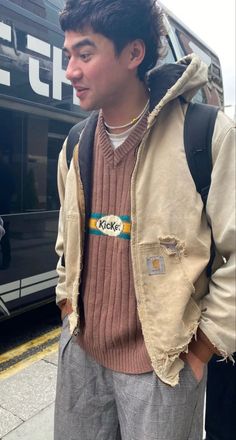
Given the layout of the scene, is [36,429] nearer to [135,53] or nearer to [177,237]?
[177,237]

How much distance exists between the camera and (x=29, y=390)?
2553 millimetres

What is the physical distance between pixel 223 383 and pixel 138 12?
1.38 meters

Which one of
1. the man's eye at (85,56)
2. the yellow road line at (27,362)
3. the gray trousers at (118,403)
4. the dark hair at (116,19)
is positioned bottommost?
the yellow road line at (27,362)

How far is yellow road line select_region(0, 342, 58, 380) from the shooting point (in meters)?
2.89

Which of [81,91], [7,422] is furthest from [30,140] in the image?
[81,91]

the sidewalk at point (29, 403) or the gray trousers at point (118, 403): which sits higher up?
the gray trousers at point (118, 403)

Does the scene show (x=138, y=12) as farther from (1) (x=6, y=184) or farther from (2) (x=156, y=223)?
(1) (x=6, y=184)

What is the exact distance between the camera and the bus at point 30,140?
3.04 meters

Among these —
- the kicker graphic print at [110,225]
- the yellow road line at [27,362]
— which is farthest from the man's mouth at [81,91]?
the yellow road line at [27,362]

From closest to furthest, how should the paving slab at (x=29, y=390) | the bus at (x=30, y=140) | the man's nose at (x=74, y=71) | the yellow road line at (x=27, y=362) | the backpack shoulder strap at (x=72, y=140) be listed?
the man's nose at (x=74, y=71) < the backpack shoulder strap at (x=72, y=140) < the paving slab at (x=29, y=390) < the yellow road line at (x=27, y=362) < the bus at (x=30, y=140)

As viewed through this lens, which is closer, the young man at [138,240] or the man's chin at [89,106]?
the young man at [138,240]

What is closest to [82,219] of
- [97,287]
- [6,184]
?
[97,287]

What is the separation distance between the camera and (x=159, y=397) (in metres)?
1.17

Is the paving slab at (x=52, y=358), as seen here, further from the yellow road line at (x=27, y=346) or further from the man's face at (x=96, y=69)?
the man's face at (x=96, y=69)
